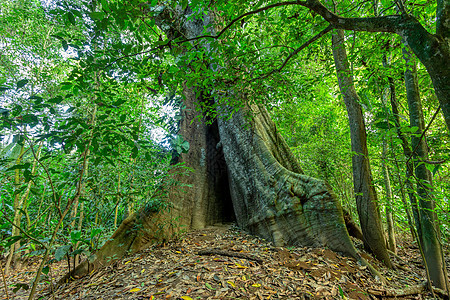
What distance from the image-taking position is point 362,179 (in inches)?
127

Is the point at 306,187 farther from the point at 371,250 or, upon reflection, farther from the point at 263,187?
the point at 371,250

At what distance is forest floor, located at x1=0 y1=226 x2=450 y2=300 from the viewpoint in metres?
1.94

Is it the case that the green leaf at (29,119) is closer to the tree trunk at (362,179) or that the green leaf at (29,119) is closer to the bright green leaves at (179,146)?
the bright green leaves at (179,146)

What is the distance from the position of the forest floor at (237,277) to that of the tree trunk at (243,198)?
0.69 feet

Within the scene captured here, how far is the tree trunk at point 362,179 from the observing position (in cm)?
302

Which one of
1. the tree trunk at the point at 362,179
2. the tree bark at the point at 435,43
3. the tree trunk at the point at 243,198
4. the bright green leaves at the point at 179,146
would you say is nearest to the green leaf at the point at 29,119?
the tree trunk at the point at 243,198

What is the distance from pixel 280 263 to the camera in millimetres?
2520

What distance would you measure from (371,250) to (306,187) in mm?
1335

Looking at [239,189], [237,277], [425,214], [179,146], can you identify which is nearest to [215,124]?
[179,146]

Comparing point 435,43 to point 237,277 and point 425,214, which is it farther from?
point 237,277

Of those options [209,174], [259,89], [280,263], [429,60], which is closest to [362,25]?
[429,60]

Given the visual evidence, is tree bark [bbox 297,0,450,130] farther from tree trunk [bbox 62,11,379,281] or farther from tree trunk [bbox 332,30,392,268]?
tree trunk [bbox 332,30,392,268]

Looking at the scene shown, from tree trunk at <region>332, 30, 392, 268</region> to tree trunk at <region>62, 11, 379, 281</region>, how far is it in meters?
0.55

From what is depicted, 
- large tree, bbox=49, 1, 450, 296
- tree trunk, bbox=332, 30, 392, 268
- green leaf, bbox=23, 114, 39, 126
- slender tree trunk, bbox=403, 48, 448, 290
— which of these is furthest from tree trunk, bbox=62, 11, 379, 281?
green leaf, bbox=23, 114, 39, 126
